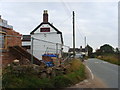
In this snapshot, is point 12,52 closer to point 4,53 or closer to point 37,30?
point 4,53

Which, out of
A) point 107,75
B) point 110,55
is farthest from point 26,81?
point 110,55

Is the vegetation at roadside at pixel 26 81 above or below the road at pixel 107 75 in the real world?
above

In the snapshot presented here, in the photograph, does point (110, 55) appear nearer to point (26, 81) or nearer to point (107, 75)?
point (107, 75)

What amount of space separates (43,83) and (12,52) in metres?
5.19

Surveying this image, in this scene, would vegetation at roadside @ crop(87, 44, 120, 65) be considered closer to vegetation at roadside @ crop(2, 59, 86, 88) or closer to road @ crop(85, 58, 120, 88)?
road @ crop(85, 58, 120, 88)

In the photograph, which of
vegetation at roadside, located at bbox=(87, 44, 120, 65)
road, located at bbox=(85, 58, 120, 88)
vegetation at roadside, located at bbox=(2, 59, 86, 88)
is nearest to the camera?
vegetation at roadside, located at bbox=(2, 59, 86, 88)

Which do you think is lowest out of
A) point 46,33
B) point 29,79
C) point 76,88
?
point 76,88

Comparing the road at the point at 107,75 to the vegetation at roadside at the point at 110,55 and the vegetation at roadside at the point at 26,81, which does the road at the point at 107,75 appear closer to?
the vegetation at roadside at the point at 26,81

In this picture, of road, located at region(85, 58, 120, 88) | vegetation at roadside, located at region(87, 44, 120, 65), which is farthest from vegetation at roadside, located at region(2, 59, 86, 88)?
vegetation at roadside, located at region(87, 44, 120, 65)

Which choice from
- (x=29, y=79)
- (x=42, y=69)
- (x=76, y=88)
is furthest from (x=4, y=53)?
(x=76, y=88)

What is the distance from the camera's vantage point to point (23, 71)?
706 cm

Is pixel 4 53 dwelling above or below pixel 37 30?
below

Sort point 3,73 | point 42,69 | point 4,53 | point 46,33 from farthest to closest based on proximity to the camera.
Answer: point 46,33
point 4,53
point 42,69
point 3,73

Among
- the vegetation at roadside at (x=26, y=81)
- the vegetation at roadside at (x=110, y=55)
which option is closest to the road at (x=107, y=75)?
the vegetation at roadside at (x=26, y=81)
